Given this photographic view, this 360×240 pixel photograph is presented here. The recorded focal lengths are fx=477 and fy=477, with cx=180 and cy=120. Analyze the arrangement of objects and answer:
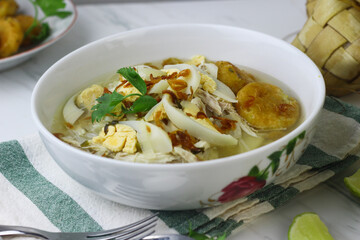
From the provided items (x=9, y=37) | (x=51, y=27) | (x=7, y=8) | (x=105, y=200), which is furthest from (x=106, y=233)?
(x=7, y=8)

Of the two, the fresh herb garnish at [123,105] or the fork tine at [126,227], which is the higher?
the fresh herb garnish at [123,105]

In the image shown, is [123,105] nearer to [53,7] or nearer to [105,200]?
[105,200]

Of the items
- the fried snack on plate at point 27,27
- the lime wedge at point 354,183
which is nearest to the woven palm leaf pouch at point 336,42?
the lime wedge at point 354,183

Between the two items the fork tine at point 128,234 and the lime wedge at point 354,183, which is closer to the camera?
the fork tine at point 128,234

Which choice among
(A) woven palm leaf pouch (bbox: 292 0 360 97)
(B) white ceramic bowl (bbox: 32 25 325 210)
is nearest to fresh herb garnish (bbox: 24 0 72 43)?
(B) white ceramic bowl (bbox: 32 25 325 210)

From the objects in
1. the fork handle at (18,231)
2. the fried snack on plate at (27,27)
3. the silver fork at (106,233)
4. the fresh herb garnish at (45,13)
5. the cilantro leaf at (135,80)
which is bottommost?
the fried snack on plate at (27,27)

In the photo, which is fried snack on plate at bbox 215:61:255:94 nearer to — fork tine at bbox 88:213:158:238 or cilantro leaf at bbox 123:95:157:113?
cilantro leaf at bbox 123:95:157:113

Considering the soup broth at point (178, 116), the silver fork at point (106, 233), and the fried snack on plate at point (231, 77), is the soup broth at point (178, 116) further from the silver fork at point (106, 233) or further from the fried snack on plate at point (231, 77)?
the silver fork at point (106, 233)
